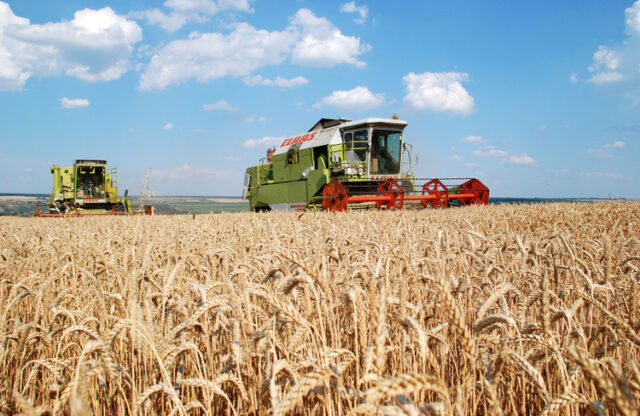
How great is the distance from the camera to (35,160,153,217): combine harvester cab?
19277 millimetres

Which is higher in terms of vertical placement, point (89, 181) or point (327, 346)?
point (89, 181)

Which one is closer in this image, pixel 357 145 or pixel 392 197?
pixel 392 197

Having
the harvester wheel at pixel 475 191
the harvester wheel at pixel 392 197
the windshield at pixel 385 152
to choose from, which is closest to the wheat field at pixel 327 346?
the harvester wheel at pixel 392 197

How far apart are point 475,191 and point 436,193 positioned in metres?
2.42

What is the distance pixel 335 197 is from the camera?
41.8ft

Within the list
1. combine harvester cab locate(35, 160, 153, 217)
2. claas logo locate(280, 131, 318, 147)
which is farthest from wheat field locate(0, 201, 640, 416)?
combine harvester cab locate(35, 160, 153, 217)

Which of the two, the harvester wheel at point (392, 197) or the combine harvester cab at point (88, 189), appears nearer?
the harvester wheel at point (392, 197)

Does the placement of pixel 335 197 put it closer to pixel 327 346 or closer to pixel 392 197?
pixel 392 197

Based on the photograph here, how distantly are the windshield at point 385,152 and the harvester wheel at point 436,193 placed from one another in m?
1.71

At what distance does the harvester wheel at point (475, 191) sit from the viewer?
600 inches

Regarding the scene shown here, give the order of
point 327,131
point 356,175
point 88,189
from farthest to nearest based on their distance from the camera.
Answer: point 88,189 → point 327,131 → point 356,175

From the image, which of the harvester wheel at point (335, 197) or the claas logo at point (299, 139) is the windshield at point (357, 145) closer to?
the harvester wheel at point (335, 197)

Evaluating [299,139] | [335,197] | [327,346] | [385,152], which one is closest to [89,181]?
[299,139]

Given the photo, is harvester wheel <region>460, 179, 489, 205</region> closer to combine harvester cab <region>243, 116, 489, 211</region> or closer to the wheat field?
combine harvester cab <region>243, 116, 489, 211</region>
